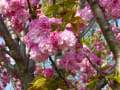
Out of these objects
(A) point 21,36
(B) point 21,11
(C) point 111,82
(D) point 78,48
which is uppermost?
(A) point 21,36

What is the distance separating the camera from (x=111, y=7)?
1232mm

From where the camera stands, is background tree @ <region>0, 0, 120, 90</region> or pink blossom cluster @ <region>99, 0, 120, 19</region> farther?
pink blossom cluster @ <region>99, 0, 120, 19</region>

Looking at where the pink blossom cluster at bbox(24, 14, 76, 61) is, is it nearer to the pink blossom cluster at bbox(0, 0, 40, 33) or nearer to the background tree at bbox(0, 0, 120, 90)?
the background tree at bbox(0, 0, 120, 90)

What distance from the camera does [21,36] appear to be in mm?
2904

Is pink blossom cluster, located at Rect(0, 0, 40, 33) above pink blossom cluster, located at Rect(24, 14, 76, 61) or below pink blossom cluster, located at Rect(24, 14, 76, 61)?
above

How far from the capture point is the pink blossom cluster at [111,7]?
3.92ft

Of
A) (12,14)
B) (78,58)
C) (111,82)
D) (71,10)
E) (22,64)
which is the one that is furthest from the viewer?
(22,64)

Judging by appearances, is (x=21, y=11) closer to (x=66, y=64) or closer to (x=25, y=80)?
(x=66, y=64)

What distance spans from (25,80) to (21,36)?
2.92ft

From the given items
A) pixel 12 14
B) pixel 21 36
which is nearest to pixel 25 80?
pixel 21 36

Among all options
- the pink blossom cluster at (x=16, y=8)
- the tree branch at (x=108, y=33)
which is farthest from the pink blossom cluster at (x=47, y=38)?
the pink blossom cluster at (x=16, y=8)

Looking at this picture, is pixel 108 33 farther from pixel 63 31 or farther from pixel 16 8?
pixel 16 8

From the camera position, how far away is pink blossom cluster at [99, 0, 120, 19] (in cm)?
119

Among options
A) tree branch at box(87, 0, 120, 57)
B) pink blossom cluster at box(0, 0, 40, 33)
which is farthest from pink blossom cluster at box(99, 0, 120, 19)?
pink blossom cluster at box(0, 0, 40, 33)
